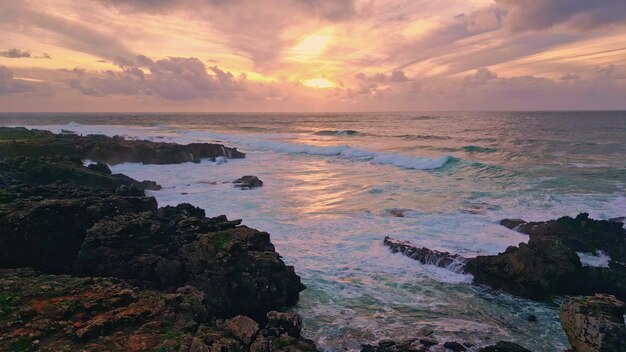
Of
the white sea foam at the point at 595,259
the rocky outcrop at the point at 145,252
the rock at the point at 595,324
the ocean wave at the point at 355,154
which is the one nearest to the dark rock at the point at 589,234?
the white sea foam at the point at 595,259

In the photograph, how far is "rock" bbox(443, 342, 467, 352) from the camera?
34.5 ft

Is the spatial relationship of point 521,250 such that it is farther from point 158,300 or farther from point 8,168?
point 8,168

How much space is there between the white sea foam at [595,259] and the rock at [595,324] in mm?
7715

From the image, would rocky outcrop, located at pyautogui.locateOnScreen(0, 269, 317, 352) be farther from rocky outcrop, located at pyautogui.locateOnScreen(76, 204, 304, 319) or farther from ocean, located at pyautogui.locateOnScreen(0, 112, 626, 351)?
ocean, located at pyautogui.locateOnScreen(0, 112, 626, 351)

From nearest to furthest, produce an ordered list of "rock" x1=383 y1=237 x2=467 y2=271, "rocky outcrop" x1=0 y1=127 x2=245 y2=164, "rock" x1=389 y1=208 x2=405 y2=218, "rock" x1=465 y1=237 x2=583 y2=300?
"rock" x1=465 y1=237 x2=583 y2=300
"rock" x1=383 y1=237 x2=467 y2=271
"rock" x1=389 y1=208 x2=405 y2=218
"rocky outcrop" x1=0 y1=127 x2=245 y2=164

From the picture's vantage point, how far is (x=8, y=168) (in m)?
23.1

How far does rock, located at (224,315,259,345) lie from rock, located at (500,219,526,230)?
16.5 m

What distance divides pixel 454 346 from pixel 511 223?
1267 cm

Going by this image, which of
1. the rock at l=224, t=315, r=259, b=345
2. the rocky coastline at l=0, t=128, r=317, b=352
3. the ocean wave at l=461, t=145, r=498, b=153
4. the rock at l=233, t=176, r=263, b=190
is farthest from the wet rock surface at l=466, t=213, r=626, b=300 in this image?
the ocean wave at l=461, t=145, r=498, b=153

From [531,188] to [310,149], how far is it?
36.3m

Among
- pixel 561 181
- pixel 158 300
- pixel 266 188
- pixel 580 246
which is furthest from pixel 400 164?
pixel 158 300

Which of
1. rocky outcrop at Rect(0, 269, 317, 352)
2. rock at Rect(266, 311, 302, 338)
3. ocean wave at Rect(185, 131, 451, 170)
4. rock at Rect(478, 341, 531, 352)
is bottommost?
ocean wave at Rect(185, 131, 451, 170)

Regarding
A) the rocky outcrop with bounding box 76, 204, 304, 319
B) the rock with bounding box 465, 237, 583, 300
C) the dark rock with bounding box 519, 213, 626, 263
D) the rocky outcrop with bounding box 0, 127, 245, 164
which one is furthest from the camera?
the rocky outcrop with bounding box 0, 127, 245, 164

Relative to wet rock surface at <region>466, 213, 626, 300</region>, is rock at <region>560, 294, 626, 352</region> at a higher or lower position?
higher
